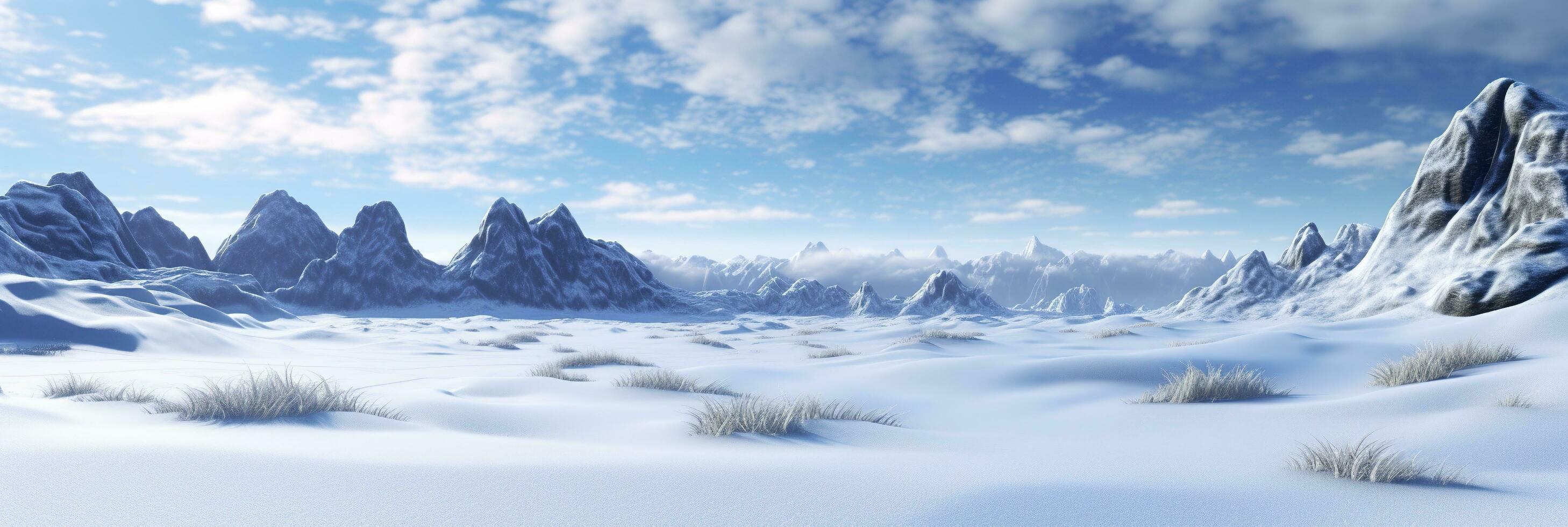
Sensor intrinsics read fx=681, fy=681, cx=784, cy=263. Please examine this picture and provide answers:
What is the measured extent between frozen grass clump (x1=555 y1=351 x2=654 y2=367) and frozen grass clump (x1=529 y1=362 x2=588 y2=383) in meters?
0.94

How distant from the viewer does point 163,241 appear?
2242 inches

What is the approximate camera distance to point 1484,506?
184 centimetres

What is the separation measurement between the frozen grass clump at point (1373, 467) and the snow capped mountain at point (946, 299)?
55.0 metres

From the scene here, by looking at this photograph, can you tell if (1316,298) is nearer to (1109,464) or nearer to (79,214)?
(1109,464)

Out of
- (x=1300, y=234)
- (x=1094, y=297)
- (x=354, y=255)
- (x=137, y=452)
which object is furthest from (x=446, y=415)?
(x=1094, y=297)

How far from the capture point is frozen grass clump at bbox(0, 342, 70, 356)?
7398 millimetres

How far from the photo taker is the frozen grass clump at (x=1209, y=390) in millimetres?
4207

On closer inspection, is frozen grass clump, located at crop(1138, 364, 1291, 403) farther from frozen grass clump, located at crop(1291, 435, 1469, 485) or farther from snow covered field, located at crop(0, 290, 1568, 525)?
frozen grass clump, located at crop(1291, 435, 1469, 485)

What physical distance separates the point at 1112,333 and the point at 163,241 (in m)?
73.1

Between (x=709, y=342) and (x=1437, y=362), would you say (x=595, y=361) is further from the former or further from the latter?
(x=1437, y=362)

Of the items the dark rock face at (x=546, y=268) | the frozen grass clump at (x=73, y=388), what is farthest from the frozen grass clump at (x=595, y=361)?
the dark rock face at (x=546, y=268)

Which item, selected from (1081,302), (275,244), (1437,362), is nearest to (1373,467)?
(1437,362)

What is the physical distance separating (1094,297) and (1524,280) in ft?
218

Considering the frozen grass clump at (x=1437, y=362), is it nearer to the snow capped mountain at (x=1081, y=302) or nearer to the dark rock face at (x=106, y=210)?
the dark rock face at (x=106, y=210)
